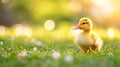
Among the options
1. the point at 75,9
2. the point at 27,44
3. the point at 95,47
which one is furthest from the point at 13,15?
the point at 95,47

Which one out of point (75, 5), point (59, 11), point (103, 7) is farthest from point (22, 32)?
point (75, 5)

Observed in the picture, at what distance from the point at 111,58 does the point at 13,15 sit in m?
22.0

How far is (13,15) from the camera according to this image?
95.2 feet

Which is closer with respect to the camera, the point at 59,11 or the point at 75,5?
the point at 59,11

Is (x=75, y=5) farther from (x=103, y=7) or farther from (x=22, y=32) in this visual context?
(x=22, y=32)

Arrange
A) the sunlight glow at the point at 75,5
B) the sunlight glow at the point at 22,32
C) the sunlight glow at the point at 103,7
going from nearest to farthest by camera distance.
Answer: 1. the sunlight glow at the point at 22,32
2. the sunlight glow at the point at 103,7
3. the sunlight glow at the point at 75,5

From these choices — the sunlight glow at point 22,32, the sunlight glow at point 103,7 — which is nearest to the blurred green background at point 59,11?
the sunlight glow at point 103,7

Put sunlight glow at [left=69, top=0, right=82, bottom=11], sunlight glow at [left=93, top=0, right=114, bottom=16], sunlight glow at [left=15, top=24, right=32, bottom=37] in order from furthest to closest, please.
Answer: sunlight glow at [left=69, top=0, right=82, bottom=11]
sunlight glow at [left=93, top=0, right=114, bottom=16]
sunlight glow at [left=15, top=24, right=32, bottom=37]

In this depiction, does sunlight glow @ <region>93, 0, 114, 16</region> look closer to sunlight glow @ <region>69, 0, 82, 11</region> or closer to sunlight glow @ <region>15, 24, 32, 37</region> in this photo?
sunlight glow @ <region>69, 0, 82, 11</region>

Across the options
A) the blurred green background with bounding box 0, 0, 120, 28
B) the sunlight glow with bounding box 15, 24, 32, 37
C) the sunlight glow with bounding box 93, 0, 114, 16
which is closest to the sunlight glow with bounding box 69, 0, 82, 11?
the blurred green background with bounding box 0, 0, 120, 28

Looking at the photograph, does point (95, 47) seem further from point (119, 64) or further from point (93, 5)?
point (93, 5)

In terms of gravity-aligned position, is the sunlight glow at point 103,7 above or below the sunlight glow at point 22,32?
above

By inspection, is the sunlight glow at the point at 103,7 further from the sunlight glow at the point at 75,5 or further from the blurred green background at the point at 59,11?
the sunlight glow at the point at 75,5

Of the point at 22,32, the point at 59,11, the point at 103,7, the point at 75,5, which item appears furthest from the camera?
the point at 75,5
